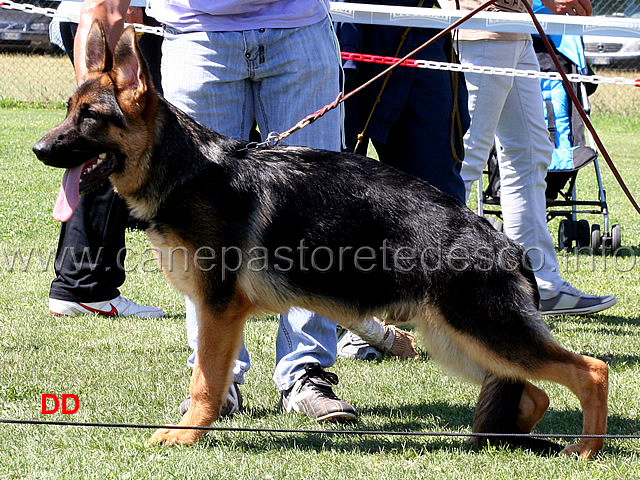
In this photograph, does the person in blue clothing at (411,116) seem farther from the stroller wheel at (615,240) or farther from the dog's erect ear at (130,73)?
the stroller wheel at (615,240)

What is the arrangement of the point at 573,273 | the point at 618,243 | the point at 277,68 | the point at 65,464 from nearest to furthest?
the point at 65,464
the point at 277,68
the point at 573,273
the point at 618,243

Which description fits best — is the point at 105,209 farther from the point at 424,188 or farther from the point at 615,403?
the point at 615,403

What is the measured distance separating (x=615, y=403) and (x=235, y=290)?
201 centimetres

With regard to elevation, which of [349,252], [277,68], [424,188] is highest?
[277,68]

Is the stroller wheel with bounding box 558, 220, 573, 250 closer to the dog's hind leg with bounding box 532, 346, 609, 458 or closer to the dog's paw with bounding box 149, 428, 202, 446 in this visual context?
the dog's hind leg with bounding box 532, 346, 609, 458

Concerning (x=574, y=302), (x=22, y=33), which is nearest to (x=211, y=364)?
(x=574, y=302)

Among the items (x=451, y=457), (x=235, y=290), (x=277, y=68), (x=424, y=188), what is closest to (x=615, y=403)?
(x=451, y=457)

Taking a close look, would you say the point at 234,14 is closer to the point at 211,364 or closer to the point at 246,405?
the point at 211,364

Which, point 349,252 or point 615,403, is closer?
point 349,252

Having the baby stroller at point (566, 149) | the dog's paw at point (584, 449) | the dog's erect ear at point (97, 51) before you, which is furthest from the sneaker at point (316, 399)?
the baby stroller at point (566, 149)

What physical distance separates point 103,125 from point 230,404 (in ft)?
4.71

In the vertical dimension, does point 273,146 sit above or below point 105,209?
above

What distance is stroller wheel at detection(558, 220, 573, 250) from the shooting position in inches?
315

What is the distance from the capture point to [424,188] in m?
3.30
